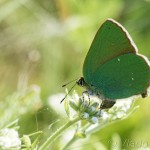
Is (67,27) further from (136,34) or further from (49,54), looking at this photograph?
(136,34)

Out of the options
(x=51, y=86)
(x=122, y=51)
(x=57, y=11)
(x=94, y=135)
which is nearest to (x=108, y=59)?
(x=122, y=51)

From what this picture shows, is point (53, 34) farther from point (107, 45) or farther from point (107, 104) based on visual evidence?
point (107, 104)

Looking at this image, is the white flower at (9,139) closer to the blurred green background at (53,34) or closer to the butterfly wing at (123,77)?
the butterfly wing at (123,77)

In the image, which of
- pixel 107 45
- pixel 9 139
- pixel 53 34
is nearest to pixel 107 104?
pixel 107 45

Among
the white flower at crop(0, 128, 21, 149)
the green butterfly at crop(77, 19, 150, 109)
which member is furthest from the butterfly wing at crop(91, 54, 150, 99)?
the white flower at crop(0, 128, 21, 149)

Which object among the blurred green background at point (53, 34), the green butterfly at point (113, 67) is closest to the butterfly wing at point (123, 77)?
the green butterfly at point (113, 67)

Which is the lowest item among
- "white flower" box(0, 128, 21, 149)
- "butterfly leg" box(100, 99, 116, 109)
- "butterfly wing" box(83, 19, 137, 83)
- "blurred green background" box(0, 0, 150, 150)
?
"white flower" box(0, 128, 21, 149)

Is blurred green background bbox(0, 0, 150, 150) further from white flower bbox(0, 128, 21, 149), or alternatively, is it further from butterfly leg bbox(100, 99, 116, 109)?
white flower bbox(0, 128, 21, 149)
